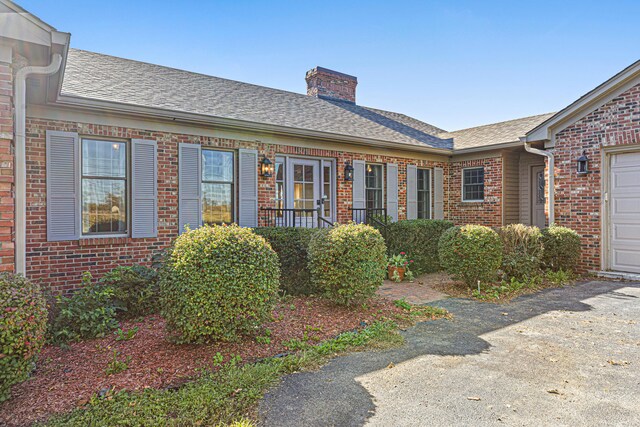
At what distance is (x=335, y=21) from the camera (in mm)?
8969

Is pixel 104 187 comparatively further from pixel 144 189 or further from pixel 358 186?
pixel 358 186

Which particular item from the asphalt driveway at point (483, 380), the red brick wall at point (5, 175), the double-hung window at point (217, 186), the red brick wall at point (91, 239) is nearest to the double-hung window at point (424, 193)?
the red brick wall at point (91, 239)

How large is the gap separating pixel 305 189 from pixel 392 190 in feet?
8.18

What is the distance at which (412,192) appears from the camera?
33.5ft

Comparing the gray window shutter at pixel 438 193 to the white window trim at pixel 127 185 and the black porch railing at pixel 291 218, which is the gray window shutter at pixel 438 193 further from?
the white window trim at pixel 127 185

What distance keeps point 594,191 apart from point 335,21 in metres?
6.79

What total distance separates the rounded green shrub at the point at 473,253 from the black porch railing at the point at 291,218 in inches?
90.2

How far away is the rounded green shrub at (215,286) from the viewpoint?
346cm

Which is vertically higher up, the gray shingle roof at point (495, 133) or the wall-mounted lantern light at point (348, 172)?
the gray shingle roof at point (495, 133)

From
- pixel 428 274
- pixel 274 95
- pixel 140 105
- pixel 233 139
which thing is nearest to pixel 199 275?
pixel 140 105

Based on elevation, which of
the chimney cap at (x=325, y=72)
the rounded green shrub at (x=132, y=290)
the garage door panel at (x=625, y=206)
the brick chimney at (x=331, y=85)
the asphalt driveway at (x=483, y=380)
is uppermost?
the chimney cap at (x=325, y=72)

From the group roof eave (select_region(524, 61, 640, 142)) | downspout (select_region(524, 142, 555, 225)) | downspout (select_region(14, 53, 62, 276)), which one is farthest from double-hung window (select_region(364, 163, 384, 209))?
downspout (select_region(14, 53, 62, 276))

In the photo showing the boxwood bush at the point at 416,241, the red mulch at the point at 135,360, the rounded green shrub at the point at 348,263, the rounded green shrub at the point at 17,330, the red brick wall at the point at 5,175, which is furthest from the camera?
the boxwood bush at the point at 416,241

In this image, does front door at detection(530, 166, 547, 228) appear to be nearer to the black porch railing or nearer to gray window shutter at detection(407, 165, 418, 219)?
gray window shutter at detection(407, 165, 418, 219)
